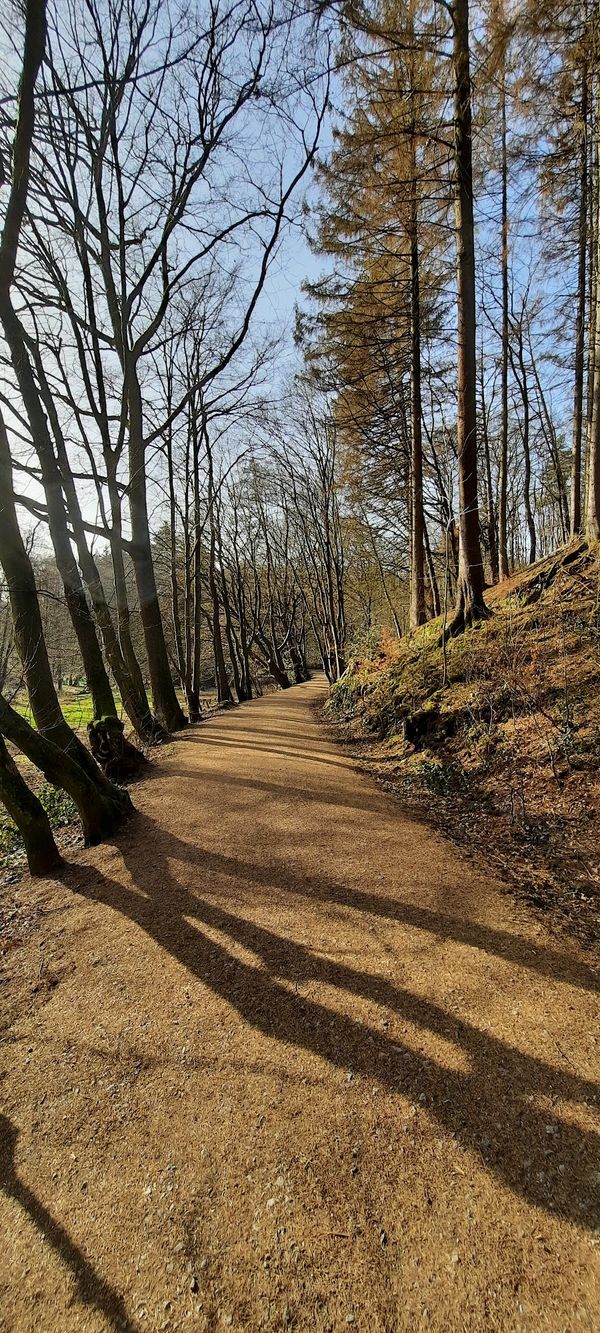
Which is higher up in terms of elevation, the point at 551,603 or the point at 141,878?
the point at 551,603

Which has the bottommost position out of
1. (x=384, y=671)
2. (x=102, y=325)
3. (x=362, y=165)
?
(x=384, y=671)

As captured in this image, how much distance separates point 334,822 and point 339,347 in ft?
33.1

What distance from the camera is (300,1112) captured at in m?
1.86

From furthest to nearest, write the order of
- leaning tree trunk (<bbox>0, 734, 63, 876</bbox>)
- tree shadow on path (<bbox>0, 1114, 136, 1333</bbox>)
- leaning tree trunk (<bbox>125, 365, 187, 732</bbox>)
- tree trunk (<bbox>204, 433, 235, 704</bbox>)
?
1. tree trunk (<bbox>204, 433, 235, 704</bbox>)
2. leaning tree trunk (<bbox>125, 365, 187, 732</bbox>)
3. leaning tree trunk (<bbox>0, 734, 63, 876</bbox>)
4. tree shadow on path (<bbox>0, 1114, 136, 1333</bbox>)

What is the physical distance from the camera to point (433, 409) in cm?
1274

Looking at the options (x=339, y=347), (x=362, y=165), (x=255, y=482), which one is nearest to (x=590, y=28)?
(x=362, y=165)

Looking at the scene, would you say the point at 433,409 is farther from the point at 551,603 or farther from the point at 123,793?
the point at 123,793

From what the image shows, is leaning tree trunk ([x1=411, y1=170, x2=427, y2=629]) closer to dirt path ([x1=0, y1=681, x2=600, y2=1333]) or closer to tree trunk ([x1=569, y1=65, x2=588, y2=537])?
tree trunk ([x1=569, y1=65, x2=588, y2=537])

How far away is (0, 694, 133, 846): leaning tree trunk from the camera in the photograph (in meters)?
3.95

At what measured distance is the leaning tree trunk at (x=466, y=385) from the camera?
22.1ft

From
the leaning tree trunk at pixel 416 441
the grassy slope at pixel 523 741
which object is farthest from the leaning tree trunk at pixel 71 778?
the leaning tree trunk at pixel 416 441

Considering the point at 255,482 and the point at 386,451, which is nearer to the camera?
the point at 386,451

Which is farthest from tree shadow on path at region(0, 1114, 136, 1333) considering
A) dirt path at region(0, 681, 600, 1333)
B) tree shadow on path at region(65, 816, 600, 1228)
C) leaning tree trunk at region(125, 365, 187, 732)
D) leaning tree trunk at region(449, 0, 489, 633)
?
leaning tree trunk at region(125, 365, 187, 732)

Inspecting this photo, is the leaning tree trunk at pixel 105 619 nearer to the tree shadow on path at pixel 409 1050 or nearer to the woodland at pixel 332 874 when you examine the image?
the woodland at pixel 332 874
